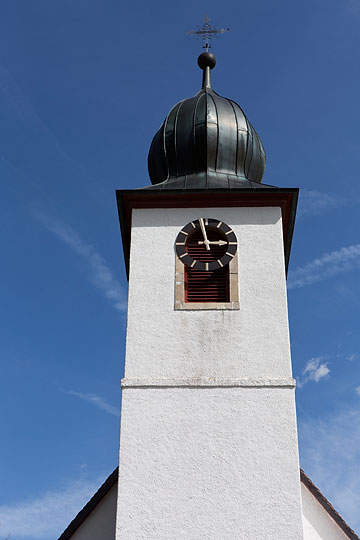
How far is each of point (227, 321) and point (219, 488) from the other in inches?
103

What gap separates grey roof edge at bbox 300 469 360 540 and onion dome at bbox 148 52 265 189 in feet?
16.9

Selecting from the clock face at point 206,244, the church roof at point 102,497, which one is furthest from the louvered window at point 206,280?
the church roof at point 102,497

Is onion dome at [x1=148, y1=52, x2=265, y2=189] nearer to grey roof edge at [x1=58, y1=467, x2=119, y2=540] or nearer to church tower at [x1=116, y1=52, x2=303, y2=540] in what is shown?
church tower at [x1=116, y1=52, x2=303, y2=540]

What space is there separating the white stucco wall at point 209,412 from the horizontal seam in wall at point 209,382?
0.01 m

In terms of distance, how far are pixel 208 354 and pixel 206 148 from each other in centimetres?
439

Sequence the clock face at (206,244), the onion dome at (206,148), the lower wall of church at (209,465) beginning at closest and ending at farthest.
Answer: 1. the lower wall of church at (209,465)
2. the clock face at (206,244)
3. the onion dome at (206,148)

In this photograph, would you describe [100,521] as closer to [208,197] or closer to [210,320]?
[210,320]

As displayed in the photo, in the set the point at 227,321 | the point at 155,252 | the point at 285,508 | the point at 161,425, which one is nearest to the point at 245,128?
the point at 155,252

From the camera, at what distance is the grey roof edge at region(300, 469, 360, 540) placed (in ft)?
43.6

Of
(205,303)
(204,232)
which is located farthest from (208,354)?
(204,232)

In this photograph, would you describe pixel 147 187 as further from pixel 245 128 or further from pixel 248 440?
pixel 248 440

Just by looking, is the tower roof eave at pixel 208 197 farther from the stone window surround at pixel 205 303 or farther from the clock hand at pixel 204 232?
the stone window surround at pixel 205 303

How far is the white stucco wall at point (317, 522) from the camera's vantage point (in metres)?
13.3

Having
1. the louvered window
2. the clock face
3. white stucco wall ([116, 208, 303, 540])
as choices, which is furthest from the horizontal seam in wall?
the clock face
